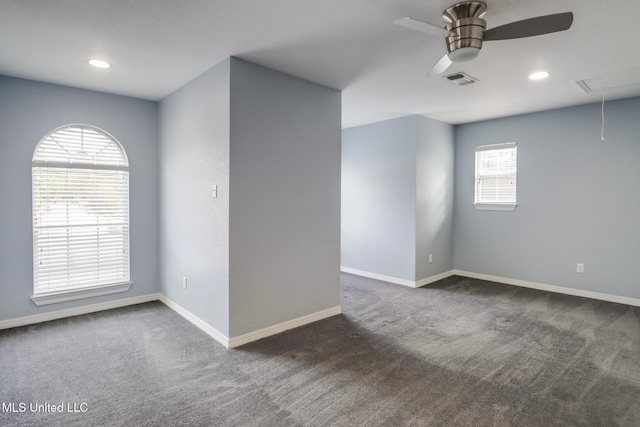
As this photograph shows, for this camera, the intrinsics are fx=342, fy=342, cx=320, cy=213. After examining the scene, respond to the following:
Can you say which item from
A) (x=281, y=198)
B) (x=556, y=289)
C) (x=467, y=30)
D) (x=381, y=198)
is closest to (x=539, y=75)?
(x=467, y=30)

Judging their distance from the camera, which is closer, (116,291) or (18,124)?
(18,124)

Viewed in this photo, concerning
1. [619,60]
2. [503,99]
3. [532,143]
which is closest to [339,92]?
[503,99]

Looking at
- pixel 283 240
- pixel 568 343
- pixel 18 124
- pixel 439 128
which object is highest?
pixel 439 128

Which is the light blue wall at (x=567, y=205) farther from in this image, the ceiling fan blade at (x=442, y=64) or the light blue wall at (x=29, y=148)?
the light blue wall at (x=29, y=148)

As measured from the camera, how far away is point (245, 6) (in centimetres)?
206

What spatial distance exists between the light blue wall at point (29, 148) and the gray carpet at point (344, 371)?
1.36ft

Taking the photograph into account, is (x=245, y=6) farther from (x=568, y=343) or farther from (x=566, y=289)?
(x=566, y=289)

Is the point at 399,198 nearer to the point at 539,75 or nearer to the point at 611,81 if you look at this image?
the point at 539,75

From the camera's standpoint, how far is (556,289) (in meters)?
4.60

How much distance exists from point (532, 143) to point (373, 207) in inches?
92.9

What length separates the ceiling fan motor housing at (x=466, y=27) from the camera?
6.55 feet

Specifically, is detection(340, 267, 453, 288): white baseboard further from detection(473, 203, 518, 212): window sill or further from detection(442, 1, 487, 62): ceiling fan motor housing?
detection(442, 1, 487, 62): ceiling fan motor housing

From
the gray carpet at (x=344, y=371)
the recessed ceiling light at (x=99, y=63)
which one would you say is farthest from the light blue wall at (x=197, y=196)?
the recessed ceiling light at (x=99, y=63)

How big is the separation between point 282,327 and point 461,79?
294 cm
